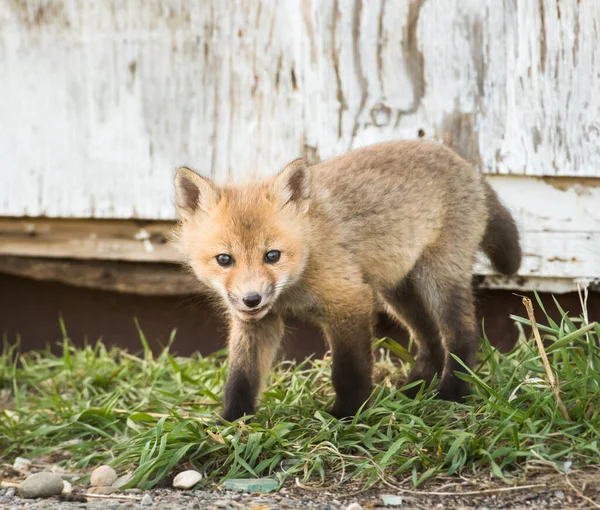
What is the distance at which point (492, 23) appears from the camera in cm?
421

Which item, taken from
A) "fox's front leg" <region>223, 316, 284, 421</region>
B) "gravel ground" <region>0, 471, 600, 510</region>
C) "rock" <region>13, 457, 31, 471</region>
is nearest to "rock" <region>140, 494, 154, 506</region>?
"gravel ground" <region>0, 471, 600, 510</region>

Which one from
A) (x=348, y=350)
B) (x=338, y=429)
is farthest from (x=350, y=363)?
(x=338, y=429)

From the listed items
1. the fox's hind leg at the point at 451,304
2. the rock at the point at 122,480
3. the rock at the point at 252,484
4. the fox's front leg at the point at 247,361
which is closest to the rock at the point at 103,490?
the rock at the point at 122,480

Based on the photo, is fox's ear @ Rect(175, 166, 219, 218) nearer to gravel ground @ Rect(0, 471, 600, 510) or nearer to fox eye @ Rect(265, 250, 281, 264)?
fox eye @ Rect(265, 250, 281, 264)

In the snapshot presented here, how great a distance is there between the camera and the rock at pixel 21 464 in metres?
3.52

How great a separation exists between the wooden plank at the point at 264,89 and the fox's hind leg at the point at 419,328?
35.7 inches

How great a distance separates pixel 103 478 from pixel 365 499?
40.6 inches

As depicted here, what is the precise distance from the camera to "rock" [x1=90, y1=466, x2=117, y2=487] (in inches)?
121

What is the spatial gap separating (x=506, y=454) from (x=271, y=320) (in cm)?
120

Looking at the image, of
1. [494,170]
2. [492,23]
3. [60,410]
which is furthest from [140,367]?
[492,23]

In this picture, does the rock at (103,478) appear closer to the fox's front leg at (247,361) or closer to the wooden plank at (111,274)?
the fox's front leg at (247,361)

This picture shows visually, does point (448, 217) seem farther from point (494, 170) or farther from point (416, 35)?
point (416, 35)

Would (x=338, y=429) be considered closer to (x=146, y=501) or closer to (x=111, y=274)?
(x=146, y=501)

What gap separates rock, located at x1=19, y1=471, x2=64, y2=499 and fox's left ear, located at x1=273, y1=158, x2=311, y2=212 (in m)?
1.38
